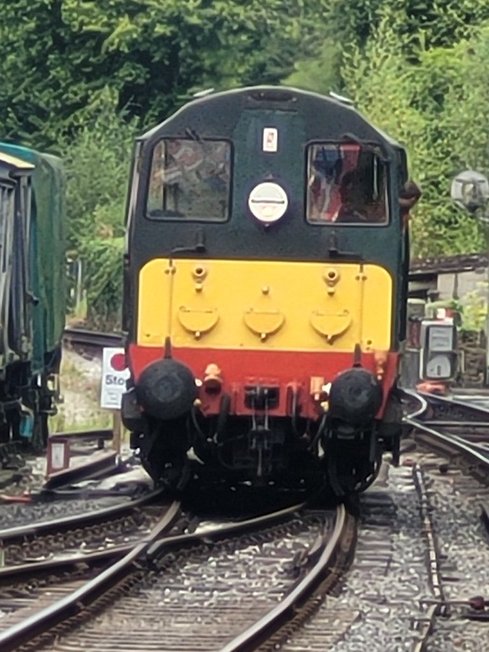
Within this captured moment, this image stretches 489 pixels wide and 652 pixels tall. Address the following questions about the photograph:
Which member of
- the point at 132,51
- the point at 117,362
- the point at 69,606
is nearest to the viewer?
the point at 69,606

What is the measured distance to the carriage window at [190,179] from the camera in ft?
42.5

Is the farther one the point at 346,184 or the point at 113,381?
the point at 113,381

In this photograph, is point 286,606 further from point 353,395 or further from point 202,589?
point 353,395

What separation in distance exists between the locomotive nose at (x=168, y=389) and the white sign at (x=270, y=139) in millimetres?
1815

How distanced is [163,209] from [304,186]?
1.04 metres

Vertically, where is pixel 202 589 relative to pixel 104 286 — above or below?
below

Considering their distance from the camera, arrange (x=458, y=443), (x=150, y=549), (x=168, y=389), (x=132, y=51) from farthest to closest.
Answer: (x=132, y=51), (x=458, y=443), (x=168, y=389), (x=150, y=549)

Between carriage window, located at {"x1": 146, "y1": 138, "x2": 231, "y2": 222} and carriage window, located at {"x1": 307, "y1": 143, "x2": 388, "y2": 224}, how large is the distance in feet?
2.10

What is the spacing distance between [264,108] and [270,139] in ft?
0.77

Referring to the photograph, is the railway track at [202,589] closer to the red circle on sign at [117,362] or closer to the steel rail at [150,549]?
the steel rail at [150,549]

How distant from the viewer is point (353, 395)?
40.2 ft

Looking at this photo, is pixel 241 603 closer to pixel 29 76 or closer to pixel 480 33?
pixel 480 33

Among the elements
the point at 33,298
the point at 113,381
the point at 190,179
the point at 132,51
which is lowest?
the point at 113,381

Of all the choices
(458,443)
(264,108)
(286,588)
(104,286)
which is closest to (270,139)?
(264,108)
